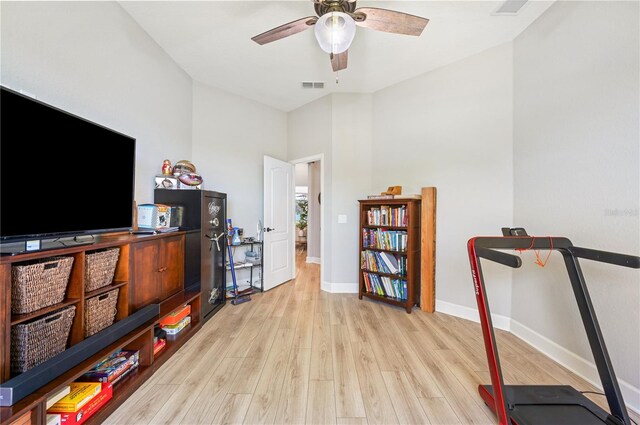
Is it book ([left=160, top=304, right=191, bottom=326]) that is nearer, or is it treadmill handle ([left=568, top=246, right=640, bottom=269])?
treadmill handle ([left=568, top=246, right=640, bottom=269])

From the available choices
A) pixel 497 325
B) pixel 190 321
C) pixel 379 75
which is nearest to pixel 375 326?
pixel 497 325

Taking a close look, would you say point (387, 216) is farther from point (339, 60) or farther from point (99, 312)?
point (99, 312)

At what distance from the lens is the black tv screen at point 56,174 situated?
3.51 feet

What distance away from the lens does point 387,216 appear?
301cm

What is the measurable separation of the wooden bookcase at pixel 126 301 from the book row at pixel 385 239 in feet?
6.90

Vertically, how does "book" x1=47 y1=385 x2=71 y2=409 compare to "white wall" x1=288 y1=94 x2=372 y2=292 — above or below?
below

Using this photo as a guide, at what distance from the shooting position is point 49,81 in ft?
4.95

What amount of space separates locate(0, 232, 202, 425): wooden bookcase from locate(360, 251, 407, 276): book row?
202cm

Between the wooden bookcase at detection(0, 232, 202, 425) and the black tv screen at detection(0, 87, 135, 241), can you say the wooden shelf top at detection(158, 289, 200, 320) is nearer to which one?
the wooden bookcase at detection(0, 232, 202, 425)

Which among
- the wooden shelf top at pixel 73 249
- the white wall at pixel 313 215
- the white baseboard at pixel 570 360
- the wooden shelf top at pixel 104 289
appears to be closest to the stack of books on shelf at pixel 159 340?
the wooden shelf top at pixel 104 289

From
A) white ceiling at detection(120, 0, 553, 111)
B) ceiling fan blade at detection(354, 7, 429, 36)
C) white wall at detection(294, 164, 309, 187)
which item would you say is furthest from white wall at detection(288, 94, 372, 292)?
white wall at detection(294, 164, 309, 187)

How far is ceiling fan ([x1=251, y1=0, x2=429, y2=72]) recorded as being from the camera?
60.4 inches

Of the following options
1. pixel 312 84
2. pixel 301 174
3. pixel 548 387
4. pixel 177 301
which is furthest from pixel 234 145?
pixel 301 174

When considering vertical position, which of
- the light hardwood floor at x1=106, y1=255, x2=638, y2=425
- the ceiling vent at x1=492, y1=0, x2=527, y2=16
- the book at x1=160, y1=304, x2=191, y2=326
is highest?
the ceiling vent at x1=492, y1=0, x2=527, y2=16
